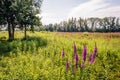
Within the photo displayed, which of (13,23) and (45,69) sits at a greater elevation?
(13,23)

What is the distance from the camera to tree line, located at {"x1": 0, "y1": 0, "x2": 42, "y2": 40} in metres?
24.6

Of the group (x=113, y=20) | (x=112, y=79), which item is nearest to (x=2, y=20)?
(x=112, y=79)

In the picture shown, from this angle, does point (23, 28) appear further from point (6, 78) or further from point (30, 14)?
point (6, 78)

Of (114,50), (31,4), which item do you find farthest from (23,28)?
(114,50)

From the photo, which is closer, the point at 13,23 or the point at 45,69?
the point at 45,69

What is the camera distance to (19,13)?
80.2ft

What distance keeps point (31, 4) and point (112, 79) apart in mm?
18643

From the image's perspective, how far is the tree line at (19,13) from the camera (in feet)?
80.6

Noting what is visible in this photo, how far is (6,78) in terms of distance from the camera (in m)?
10.7

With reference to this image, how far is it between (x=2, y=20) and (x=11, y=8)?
7.32ft

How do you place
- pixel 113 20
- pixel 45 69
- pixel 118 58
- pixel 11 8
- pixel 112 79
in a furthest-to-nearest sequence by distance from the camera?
pixel 113 20, pixel 11 8, pixel 118 58, pixel 45 69, pixel 112 79

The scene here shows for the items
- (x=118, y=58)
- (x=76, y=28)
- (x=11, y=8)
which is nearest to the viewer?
(x=118, y=58)

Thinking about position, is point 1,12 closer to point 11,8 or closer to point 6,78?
point 11,8

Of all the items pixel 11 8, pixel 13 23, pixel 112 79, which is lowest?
pixel 112 79
